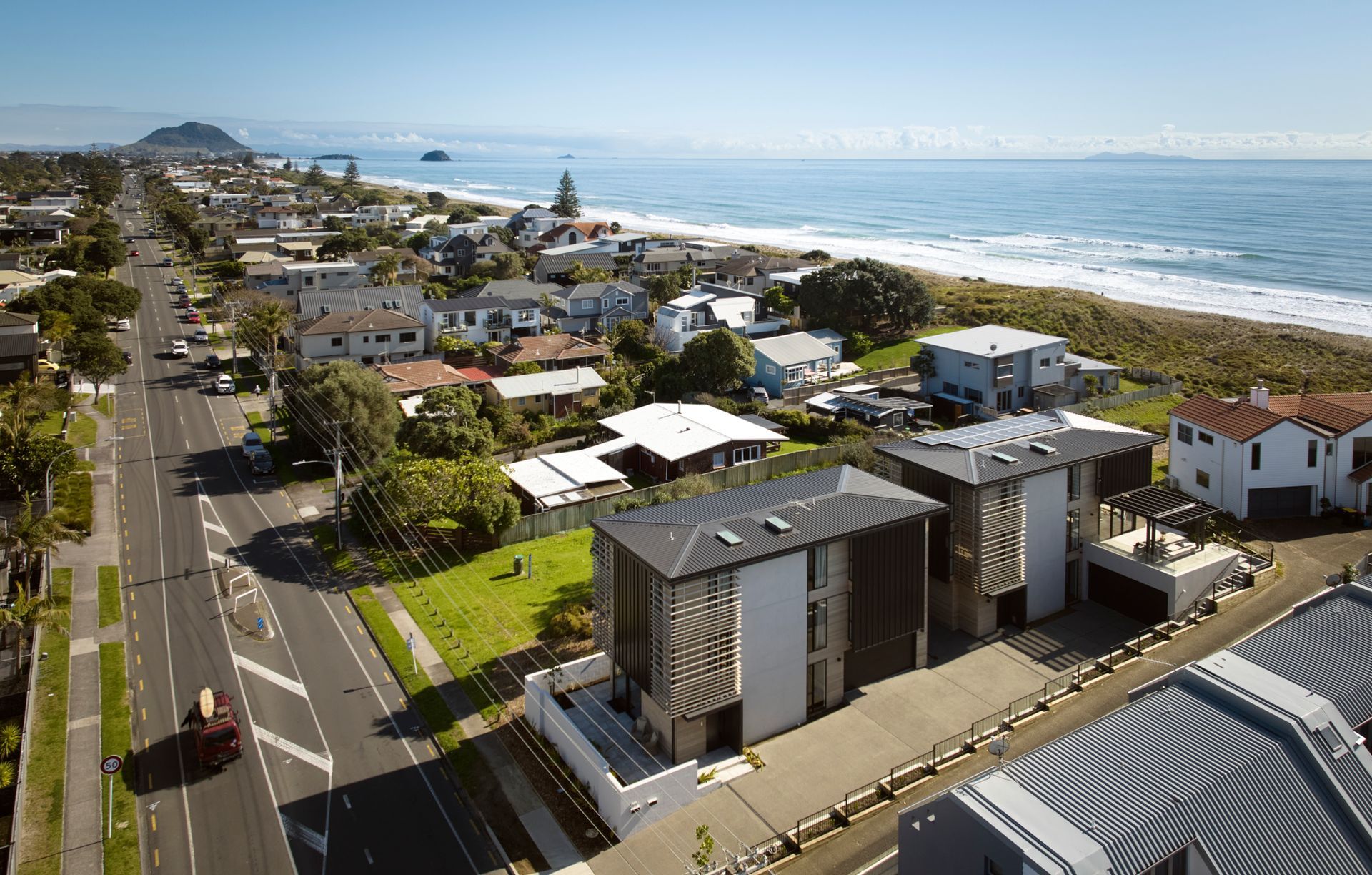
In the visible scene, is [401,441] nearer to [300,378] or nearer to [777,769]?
[300,378]

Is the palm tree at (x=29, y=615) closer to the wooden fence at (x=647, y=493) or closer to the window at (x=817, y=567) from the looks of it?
the wooden fence at (x=647, y=493)

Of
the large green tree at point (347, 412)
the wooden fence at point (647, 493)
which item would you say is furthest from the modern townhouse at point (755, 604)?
the large green tree at point (347, 412)

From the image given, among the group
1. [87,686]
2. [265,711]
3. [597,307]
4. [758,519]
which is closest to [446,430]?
[265,711]

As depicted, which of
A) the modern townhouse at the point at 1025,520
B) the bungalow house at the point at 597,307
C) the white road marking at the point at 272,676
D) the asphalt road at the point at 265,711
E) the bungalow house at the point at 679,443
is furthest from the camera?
the bungalow house at the point at 597,307

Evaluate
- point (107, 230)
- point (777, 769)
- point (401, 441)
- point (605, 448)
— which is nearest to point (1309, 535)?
point (777, 769)

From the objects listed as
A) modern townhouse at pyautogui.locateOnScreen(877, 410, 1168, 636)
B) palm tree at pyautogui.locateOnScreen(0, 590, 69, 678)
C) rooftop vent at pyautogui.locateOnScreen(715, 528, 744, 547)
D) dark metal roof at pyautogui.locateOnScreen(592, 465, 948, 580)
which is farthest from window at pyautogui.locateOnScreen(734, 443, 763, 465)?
palm tree at pyautogui.locateOnScreen(0, 590, 69, 678)

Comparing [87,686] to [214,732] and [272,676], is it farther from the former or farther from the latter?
[214,732]

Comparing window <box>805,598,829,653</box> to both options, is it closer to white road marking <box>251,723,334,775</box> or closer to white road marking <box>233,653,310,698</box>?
white road marking <box>251,723,334,775</box>

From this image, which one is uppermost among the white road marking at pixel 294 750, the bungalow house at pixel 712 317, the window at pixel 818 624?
the bungalow house at pixel 712 317
